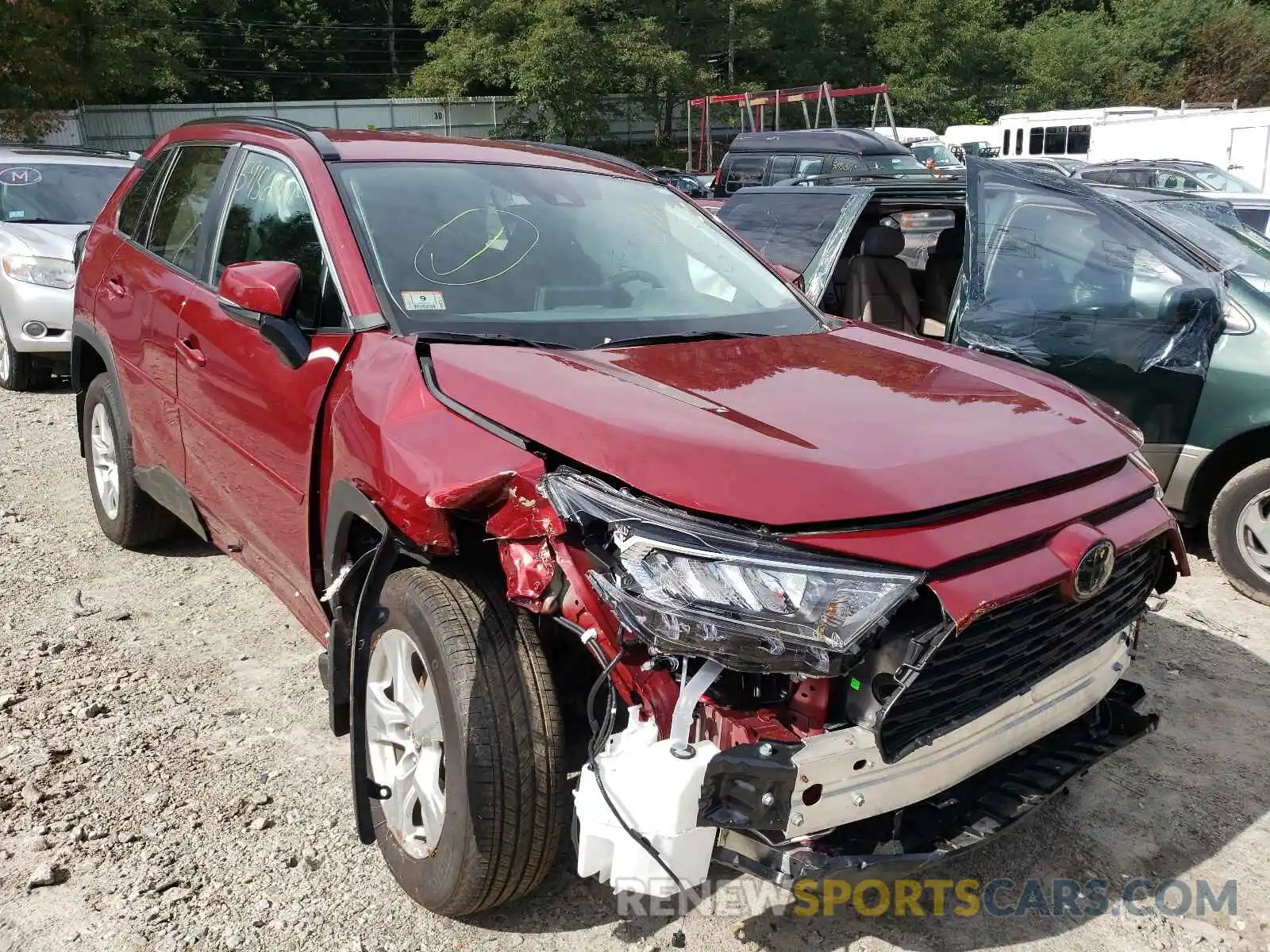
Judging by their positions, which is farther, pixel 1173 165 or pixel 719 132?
pixel 719 132

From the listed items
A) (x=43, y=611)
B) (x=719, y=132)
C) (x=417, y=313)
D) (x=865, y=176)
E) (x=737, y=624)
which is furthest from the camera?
(x=719, y=132)

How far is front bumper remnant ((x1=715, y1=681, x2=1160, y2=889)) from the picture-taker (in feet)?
6.54

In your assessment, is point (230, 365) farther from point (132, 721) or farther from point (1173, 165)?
point (1173, 165)

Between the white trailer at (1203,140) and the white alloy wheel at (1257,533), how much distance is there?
1762cm

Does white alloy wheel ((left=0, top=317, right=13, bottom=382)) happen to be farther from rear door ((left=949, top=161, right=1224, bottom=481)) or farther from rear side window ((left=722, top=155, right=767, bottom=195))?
rear side window ((left=722, top=155, right=767, bottom=195))

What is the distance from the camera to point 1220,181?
51.7ft

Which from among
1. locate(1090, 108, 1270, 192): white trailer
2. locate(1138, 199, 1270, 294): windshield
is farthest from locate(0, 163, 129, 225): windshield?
locate(1090, 108, 1270, 192): white trailer

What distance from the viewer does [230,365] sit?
10.5 ft

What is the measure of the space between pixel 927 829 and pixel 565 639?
87 cm

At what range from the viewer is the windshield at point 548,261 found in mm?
2895

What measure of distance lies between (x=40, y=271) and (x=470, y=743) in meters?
7.29

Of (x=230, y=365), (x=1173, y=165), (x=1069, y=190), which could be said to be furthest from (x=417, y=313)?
(x=1173, y=165)

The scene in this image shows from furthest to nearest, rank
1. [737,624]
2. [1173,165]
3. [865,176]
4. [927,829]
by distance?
[1173,165] < [865,176] < [927,829] < [737,624]

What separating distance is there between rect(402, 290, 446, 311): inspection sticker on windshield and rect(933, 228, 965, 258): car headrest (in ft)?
13.7
